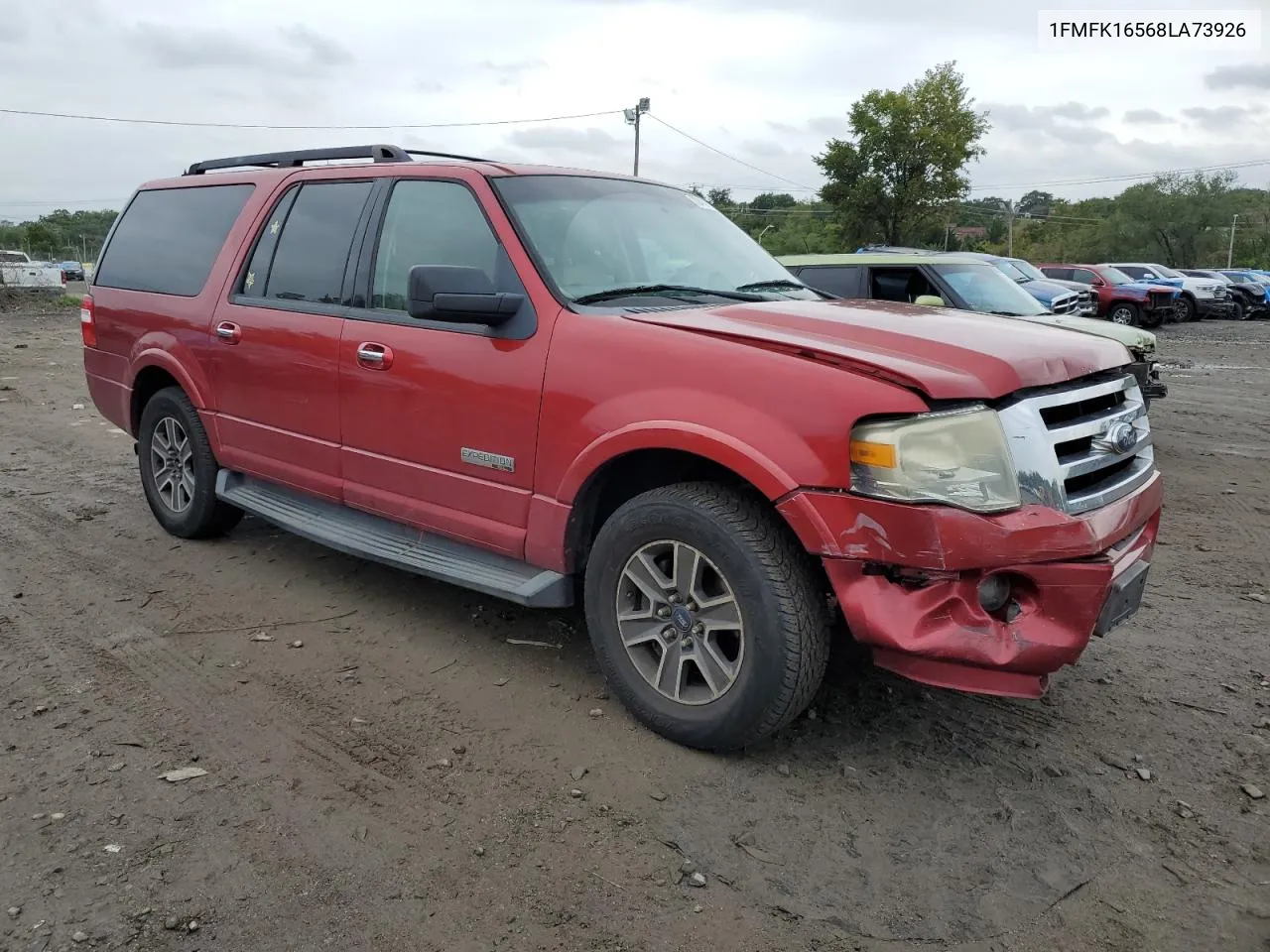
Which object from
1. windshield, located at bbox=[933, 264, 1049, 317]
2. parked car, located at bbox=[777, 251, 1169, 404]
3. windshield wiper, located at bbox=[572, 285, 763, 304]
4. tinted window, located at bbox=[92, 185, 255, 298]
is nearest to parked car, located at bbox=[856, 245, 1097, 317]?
windshield, located at bbox=[933, 264, 1049, 317]

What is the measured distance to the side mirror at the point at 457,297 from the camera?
3.38 m

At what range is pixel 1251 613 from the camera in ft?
14.8

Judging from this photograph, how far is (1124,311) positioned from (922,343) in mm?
23600

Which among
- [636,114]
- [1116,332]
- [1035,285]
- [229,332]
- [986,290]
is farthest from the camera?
[636,114]

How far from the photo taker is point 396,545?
159 inches

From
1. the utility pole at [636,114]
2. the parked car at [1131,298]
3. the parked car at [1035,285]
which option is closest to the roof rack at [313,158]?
the parked car at [1035,285]

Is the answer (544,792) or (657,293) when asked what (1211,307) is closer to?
(657,293)

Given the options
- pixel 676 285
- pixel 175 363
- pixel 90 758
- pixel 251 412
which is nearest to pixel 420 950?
pixel 90 758

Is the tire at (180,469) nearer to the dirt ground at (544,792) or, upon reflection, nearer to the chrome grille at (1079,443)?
the dirt ground at (544,792)

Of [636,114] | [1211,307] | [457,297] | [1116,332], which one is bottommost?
[1116,332]

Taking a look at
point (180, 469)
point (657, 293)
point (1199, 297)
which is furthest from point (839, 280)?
point (1199, 297)

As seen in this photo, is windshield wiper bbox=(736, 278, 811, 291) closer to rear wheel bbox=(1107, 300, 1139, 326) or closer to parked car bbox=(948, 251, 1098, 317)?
parked car bbox=(948, 251, 1098, 317)

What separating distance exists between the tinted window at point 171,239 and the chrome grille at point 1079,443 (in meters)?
4.01

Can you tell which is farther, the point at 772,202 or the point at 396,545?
the point at 772,202
